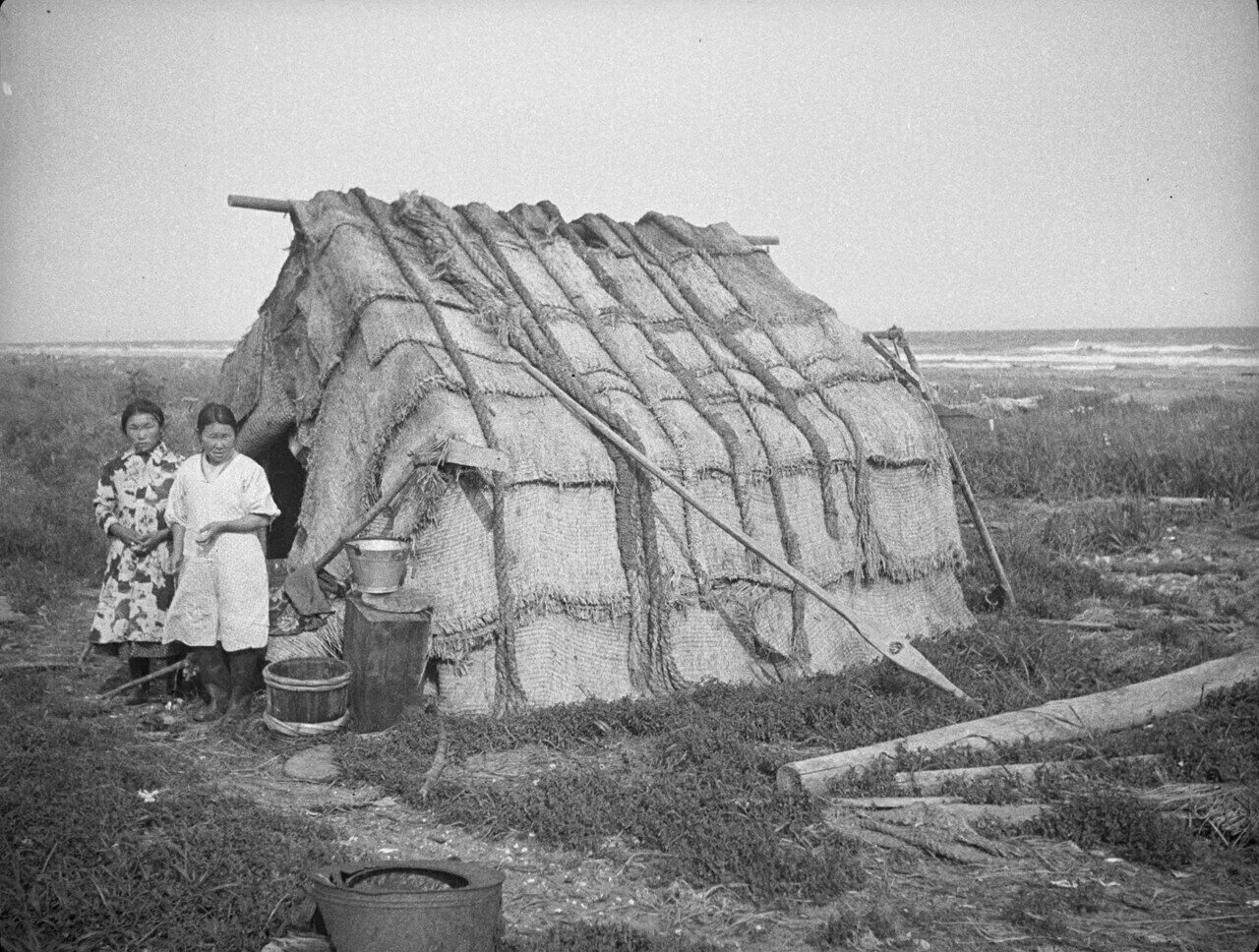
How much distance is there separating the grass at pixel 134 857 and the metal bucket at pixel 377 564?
1.32m

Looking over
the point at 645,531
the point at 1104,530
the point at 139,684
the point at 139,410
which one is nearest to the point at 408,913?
the point at 645,531

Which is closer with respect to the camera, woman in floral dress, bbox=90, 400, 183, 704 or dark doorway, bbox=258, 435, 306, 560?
woman in floral dress, bbox=90, 400, 183, 704

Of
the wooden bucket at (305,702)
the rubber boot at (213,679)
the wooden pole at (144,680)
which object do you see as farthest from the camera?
the wooden pole at (144,680)

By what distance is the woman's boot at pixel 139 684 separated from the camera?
707cm

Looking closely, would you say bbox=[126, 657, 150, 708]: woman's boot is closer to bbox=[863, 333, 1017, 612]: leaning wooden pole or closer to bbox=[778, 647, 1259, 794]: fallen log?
bbox=[778, 647, 1259, 794]: fallen log

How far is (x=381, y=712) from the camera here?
20.9 ft

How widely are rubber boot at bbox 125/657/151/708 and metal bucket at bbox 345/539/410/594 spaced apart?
5.87 ft

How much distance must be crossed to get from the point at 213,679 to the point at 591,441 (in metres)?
2.67

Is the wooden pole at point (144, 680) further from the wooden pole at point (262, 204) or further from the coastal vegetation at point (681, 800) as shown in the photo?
the wooden pole at point (262, 204)

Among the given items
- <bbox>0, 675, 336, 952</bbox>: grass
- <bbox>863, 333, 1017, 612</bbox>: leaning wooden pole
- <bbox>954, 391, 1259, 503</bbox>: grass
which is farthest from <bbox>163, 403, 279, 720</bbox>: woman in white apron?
<bbox>954, 391, 1259, 503</bbox>: grass

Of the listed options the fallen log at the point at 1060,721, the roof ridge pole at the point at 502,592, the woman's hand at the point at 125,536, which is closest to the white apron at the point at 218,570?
the woman's hand at the point at 125,536

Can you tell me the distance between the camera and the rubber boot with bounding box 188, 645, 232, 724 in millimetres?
6725

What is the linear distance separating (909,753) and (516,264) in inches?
179

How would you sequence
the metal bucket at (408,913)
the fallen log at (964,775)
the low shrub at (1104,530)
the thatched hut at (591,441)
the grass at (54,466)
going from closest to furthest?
1. the metal bucket at (408,913)
2. the fallen log at (964,775)
3. the thatched hut at (591,441)
4. the grass at (54,466)
5. the low shrub at (1104,530)
